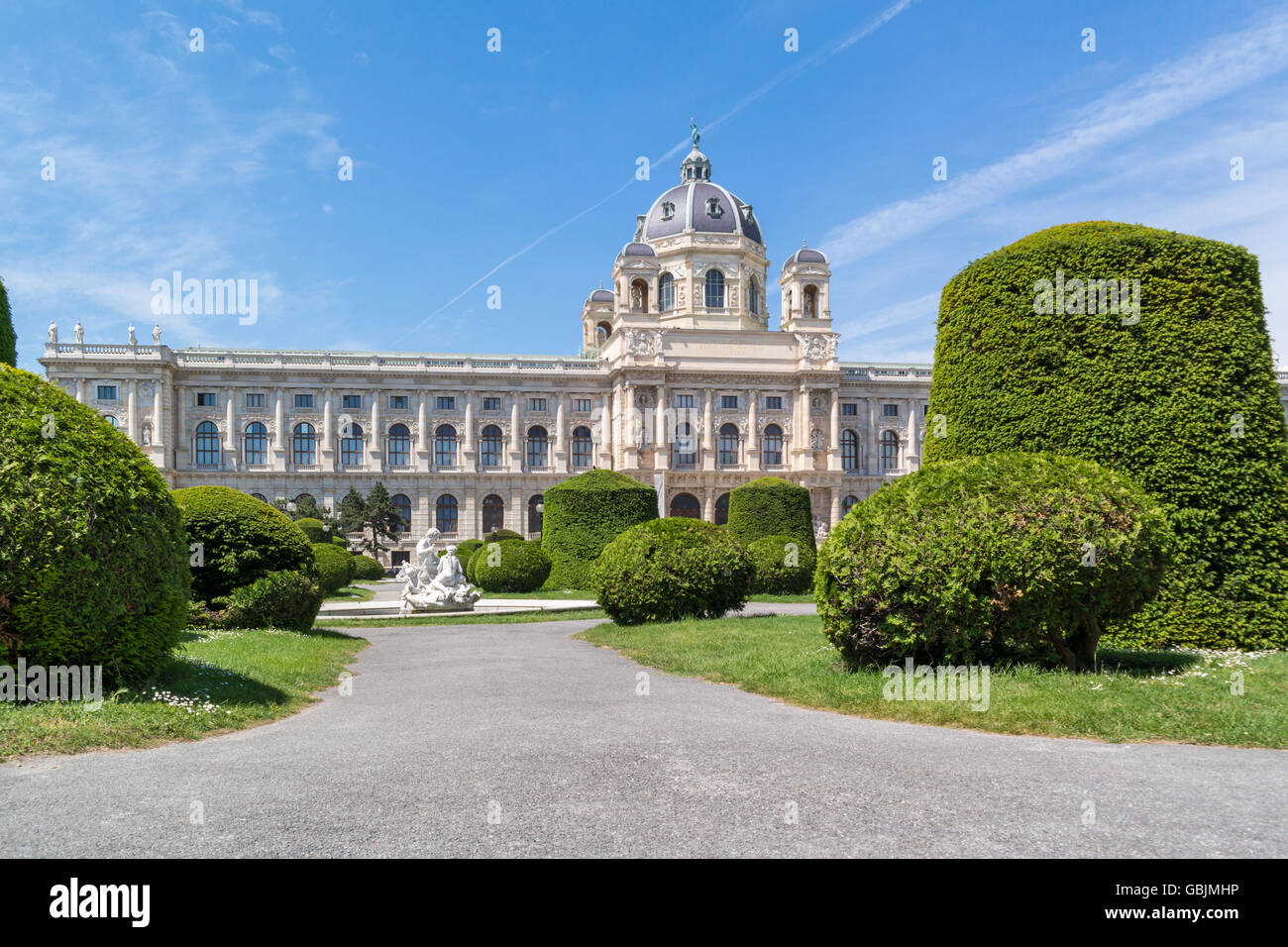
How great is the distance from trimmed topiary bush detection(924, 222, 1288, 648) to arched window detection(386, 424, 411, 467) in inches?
2214

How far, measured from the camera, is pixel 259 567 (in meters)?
16.1

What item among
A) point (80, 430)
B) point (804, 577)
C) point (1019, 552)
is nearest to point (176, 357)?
point (804, 577)

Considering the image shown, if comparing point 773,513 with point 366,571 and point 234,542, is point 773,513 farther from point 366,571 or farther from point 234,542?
point 234,542

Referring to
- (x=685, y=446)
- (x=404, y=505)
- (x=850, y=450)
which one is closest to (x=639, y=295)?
(x=685, y=446)

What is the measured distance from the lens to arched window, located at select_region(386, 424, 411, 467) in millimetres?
64387

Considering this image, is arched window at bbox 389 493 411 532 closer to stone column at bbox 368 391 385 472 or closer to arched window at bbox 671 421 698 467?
stone column at bbox 368 391 385 472

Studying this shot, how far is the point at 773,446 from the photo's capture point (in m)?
66.9

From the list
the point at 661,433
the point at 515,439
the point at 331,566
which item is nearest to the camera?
the point at 331,566

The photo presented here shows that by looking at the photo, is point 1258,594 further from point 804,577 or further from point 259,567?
point 804,577

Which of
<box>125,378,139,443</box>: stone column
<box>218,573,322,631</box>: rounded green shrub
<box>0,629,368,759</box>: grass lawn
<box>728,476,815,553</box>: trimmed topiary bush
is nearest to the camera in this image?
<box>0,629,368,759</box>: grass lawn

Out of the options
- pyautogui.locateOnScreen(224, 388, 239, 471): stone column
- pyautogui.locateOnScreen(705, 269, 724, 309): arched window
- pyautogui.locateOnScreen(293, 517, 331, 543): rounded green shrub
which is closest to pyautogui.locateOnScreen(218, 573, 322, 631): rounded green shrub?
pyautogui.locateOnScreen(293, 517, 331, 543): rounded green shrub

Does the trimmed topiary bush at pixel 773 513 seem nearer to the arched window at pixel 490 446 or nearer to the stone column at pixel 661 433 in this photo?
the stone column at pixel 661 433

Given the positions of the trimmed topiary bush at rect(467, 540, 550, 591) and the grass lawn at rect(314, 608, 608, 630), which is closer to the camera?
the grass lawn at rect(314, 608, 608, 630)

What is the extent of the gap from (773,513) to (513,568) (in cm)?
996
